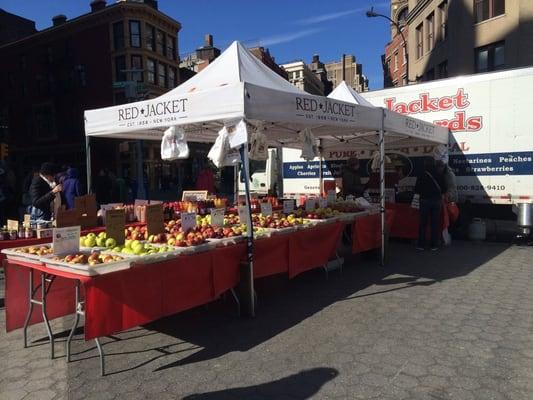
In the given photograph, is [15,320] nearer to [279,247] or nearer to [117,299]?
[117,299]

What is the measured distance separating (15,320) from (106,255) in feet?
4.54

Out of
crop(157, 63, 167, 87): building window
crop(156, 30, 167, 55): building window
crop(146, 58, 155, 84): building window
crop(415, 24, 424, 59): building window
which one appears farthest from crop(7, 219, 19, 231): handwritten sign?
crop(156, 30, 167, 55): building window

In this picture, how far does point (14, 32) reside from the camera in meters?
49.0

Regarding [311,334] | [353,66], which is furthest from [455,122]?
[353,66]

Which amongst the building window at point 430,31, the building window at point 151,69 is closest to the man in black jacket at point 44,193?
the building window at point 430,31

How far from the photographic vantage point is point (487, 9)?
70.8ft

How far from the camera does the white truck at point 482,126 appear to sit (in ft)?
29.4

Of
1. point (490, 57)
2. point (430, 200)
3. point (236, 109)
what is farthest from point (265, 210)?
point (490, 57)

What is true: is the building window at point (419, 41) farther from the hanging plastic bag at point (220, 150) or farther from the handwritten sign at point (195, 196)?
the hanging plastic bag at point (220, 150)

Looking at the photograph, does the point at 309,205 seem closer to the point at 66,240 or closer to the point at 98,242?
the point at 98,242

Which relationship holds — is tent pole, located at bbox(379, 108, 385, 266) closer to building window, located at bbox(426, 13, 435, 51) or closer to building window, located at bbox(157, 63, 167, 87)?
building window, located at bbox(426, 13, 435, 51)

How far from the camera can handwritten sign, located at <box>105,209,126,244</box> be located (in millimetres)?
4840

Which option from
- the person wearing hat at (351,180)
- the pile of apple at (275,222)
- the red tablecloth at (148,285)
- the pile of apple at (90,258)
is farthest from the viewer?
the person wearing hat at (351,180)

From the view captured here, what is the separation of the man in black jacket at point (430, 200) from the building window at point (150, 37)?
35.4 meters
